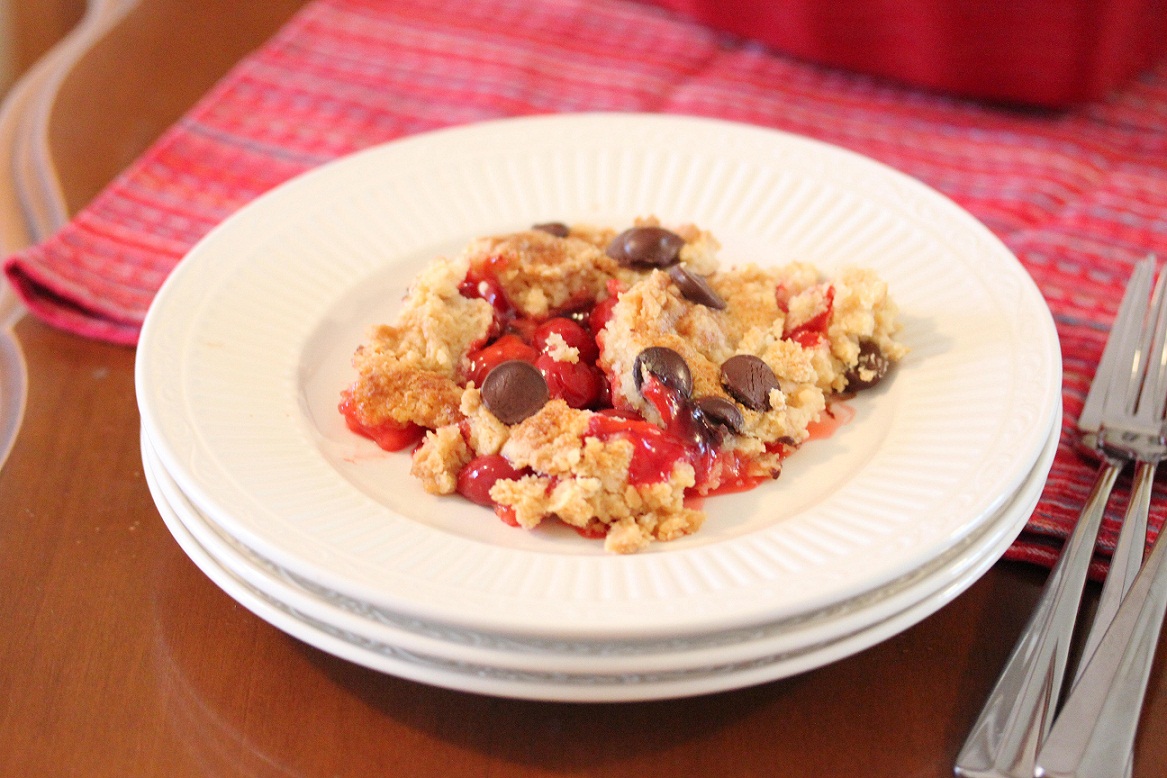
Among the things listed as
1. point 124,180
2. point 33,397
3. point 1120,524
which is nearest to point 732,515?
point 1120,524

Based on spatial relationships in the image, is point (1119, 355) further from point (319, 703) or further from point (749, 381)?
point (319, 703)

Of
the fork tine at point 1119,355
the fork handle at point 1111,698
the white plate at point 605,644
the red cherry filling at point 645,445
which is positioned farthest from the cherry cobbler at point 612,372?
the fork handle at point 1111,698

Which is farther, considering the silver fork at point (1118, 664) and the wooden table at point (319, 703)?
the wooden table at point (319, 703)

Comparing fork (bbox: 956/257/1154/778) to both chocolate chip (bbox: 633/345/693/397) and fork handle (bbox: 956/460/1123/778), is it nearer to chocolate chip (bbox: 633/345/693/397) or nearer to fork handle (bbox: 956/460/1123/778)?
fork handle (bbox: 956/460/1123/778)

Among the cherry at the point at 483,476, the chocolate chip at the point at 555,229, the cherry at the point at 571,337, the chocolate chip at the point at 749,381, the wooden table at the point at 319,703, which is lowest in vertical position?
the wooden table at the point at 319,703

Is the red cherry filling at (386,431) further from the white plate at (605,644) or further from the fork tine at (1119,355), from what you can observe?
the fork tine at (1119,355)

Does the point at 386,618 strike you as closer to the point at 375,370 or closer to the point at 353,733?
the point at 353,733
